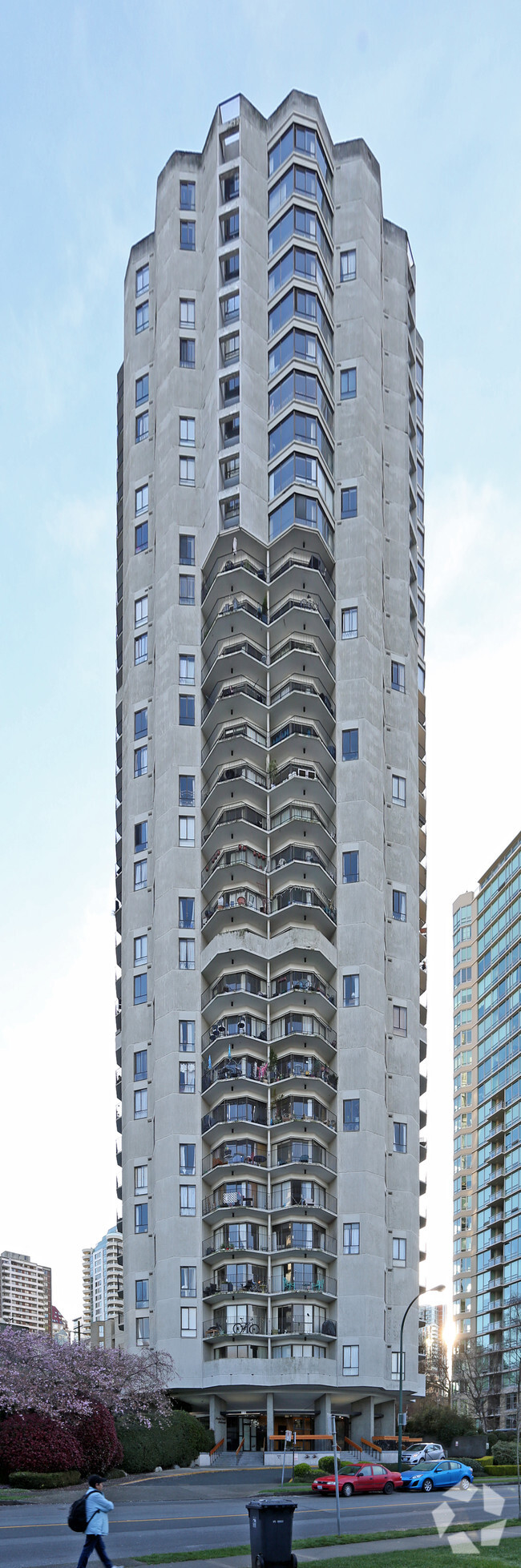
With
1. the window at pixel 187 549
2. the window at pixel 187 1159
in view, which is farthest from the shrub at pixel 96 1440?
the window at pixel 187 549

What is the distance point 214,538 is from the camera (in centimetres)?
8369

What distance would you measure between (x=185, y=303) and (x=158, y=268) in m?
4.34

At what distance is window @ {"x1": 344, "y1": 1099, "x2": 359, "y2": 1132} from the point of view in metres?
76.5

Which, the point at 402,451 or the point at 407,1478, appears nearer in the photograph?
the point at 407,1478

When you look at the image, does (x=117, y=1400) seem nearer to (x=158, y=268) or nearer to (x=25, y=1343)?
(x=25, y=1343)

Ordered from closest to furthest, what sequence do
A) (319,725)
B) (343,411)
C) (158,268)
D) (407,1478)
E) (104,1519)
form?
1. (104,1519)
2. (407,1478)
3. (319,725)
4. (343,411)
5. (158,268)

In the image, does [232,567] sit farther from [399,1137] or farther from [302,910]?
[399,1137]

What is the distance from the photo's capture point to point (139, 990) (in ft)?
273

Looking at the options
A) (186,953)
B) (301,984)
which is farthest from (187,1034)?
(301,984)

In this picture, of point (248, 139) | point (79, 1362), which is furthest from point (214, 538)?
point (79, 1362)

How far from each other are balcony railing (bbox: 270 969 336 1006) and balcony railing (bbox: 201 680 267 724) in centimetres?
1551

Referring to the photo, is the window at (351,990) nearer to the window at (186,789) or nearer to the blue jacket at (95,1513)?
the window at (186,789)

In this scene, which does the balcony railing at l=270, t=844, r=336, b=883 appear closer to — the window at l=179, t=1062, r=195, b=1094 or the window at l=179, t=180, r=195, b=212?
the window at l=179, t=1062, r=195, b=1094

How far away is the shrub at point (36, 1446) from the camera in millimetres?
44156
